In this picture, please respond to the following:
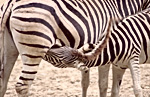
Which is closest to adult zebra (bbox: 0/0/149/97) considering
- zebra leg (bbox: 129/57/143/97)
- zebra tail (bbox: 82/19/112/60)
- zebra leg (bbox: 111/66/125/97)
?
zebra tail (bbox: 82/19/112/60)

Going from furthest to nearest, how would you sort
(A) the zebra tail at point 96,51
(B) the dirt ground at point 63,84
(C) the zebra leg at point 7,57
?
(B) the dirt ground at point 63,84, (C) the zebra leg at point 7,57, (A) the zebra tail at point 96,51

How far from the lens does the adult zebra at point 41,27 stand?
503cm

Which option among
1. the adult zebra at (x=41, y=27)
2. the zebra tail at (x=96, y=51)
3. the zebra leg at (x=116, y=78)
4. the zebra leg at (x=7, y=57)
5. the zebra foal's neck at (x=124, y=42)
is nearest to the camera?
the adult zebra at (x=41, y=27)

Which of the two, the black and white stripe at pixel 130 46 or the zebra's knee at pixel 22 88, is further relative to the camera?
the black and white stripe at pixel 130 46

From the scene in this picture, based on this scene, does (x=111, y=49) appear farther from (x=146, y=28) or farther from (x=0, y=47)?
(x=0, y=47)

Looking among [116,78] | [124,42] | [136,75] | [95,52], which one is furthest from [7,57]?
[116,78]

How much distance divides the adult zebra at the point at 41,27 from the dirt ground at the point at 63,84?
2.07 metres

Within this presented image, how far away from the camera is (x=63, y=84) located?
8.16 meters

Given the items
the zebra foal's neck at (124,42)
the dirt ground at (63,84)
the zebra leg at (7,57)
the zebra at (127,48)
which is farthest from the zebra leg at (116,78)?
the zebra leg at (7,57)

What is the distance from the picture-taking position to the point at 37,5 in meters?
5.10

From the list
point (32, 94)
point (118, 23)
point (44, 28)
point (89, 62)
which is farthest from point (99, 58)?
point (32, 94)

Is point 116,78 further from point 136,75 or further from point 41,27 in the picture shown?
point 41,27

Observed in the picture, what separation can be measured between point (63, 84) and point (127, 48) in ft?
9.42

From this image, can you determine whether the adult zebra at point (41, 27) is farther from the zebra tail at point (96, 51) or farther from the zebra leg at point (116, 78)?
the zebra leg at point (116, 78)
